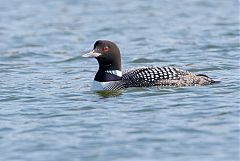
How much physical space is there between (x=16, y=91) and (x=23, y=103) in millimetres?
898

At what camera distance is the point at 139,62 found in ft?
49.4

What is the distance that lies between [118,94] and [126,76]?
14.5 inches

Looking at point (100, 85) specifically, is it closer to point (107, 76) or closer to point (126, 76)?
point (107, 76)

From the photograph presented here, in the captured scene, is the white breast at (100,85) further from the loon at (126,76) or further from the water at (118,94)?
the water at (118,94)

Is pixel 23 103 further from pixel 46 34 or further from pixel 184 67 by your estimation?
pixel 46 34

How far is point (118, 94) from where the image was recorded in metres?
11.6

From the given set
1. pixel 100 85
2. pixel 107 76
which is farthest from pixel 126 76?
pixel 100 85

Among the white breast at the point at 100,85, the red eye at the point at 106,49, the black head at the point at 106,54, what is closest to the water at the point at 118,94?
the white breast at the point at 100,85

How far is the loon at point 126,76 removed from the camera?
1169 centimetres

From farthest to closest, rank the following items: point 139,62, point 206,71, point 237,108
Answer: point 139,62 < point 206,71 < point 237,108

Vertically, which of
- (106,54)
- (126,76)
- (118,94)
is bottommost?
(118,94)

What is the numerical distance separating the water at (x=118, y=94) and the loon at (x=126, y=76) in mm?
140

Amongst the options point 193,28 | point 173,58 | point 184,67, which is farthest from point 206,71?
point 193,28

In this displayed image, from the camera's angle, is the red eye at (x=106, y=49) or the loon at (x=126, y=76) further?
the red eye at (x=106, y=49)
